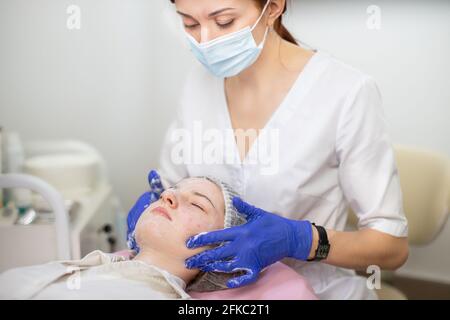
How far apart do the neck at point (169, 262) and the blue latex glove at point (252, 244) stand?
0.04 meters

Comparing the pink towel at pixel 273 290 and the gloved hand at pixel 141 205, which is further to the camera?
the gloved hand at pixel 141 205

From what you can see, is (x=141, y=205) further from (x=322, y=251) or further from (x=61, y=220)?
(x=322, y=251)

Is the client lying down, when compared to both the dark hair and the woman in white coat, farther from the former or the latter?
the dark hair

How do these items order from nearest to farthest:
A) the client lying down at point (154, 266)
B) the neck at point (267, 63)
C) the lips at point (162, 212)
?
the client lying down at point (154, 266), the lips at point (162, 212), the neck at point (267, 63)

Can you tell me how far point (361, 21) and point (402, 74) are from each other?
15 centimetres

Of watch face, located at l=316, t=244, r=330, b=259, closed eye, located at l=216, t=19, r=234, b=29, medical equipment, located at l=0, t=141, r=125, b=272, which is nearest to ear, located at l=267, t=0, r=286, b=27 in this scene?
closed eye, located at l=216, t=19, r=234, b=29

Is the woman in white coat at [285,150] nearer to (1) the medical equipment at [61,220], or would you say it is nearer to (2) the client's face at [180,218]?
(2) the client's face at [180,218]

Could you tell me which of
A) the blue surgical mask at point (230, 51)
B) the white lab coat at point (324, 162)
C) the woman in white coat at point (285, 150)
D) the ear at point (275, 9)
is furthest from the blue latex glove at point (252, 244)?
the ear at point (275, 9)

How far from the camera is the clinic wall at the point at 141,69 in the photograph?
3.84ft

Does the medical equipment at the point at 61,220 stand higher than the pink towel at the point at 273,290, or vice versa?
the medical equipment at the point at 61,220

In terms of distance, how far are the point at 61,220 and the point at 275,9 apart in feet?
2.16

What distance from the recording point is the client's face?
3.50 ft

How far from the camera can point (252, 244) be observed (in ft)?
3.27
